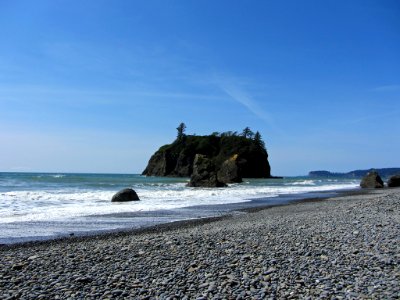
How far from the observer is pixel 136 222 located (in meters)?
14.1

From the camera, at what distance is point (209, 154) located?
411 feet

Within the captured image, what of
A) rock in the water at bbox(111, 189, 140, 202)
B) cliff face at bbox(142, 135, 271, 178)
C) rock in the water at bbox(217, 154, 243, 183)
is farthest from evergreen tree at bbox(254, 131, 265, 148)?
rock in the water at bbox(111, 189, 140, 202)

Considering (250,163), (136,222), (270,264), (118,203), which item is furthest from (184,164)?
(270,264)

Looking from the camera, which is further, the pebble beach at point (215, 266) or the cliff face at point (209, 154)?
the cliff face at point (209, 154)

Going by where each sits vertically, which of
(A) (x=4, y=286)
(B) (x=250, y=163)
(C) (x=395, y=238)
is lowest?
(A) (x=4, y=286)

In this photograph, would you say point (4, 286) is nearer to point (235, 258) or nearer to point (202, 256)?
point (202, 256)

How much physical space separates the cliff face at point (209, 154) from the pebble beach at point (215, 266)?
337ft

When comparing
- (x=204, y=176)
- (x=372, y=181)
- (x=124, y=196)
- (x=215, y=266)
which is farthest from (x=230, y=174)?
(x=215, y=266)

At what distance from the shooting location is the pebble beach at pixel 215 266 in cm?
565

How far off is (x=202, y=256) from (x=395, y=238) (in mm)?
4609

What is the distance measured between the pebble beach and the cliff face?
Answer: 337ft

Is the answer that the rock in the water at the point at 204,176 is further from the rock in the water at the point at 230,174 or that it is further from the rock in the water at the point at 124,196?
the rock in the water at the point at 124,196

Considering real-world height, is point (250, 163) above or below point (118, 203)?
above

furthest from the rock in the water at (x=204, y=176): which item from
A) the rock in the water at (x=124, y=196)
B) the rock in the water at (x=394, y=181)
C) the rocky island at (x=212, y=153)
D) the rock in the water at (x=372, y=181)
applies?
the rocky island at (x=212, y=153)
